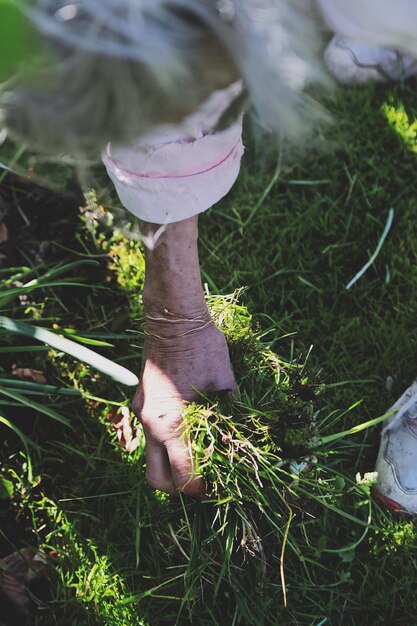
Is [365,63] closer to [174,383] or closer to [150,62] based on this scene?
[174,383]

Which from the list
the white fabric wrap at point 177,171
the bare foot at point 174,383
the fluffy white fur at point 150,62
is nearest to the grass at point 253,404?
the bare foot at point 174,383

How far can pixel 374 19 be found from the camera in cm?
67

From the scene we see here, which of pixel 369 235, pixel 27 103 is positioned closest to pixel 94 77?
pixel 27 103

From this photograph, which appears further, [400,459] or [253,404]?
[400,459]

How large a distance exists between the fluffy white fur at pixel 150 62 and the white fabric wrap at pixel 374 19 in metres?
0.02

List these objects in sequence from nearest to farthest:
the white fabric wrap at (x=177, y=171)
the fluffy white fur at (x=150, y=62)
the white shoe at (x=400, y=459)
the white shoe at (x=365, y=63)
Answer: the fluffy white fur at (x=150, y=62) < the white fabric wrap at (x=177, y=171) < the white shoe at (x=400, y=459) < the white shoe at (x=365, y=63)

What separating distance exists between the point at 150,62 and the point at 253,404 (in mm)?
939

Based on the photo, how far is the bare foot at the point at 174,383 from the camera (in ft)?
4.68

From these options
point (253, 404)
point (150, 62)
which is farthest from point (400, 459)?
point (150, 62)

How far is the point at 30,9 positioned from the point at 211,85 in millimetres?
213

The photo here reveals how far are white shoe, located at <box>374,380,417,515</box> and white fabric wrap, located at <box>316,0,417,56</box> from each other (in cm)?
110

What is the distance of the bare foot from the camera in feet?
4.68

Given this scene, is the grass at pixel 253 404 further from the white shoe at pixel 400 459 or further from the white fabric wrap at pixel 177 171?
the white fabric wrap at pixel 177 171

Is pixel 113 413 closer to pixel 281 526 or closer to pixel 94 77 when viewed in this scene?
pixel 281 526
